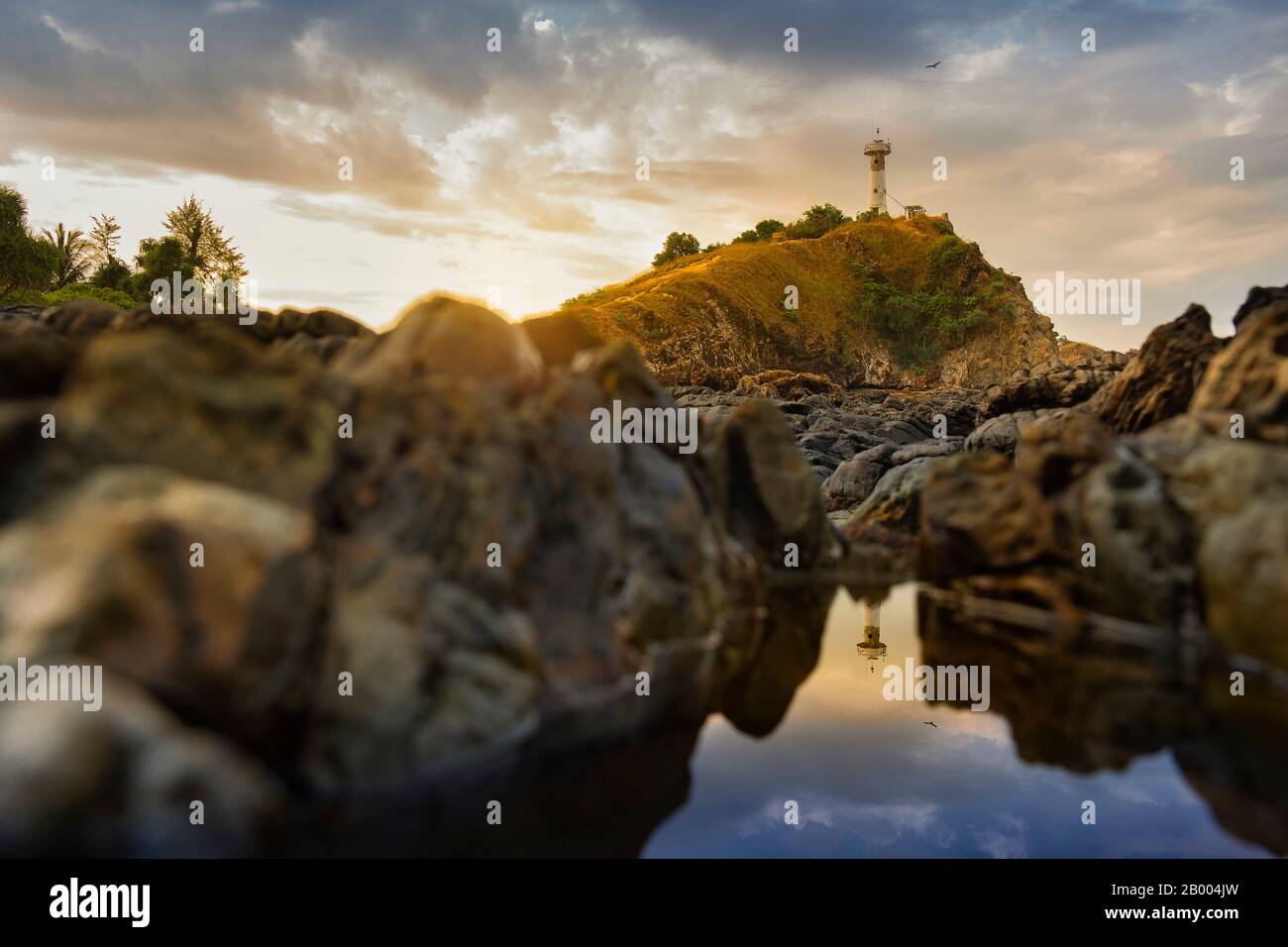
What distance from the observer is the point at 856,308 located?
118m

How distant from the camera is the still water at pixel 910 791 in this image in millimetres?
6859

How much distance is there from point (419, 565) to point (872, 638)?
24.5ft

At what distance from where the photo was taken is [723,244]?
450 feet

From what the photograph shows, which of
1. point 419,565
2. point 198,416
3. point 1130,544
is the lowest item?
point 1130,544

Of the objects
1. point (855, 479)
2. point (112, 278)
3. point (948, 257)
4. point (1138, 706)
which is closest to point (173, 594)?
point (1138, 706)

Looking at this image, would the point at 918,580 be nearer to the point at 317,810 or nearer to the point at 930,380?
the point at 317,810

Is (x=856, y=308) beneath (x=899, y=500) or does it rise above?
above

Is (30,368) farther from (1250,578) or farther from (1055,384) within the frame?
(1055,384)

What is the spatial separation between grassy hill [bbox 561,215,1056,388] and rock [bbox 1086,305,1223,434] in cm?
7540

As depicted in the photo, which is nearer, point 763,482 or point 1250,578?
point 1250,578

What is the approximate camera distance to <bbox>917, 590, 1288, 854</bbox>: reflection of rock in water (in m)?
7.32

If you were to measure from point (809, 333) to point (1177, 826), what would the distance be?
106 metres

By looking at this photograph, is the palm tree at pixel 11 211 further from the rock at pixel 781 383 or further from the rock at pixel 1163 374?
the rock at pixel 1163 374

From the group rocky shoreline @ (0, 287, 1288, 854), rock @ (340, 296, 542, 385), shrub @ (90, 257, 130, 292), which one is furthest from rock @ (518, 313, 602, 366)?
shrub @ (90, 257, 130, 292)
